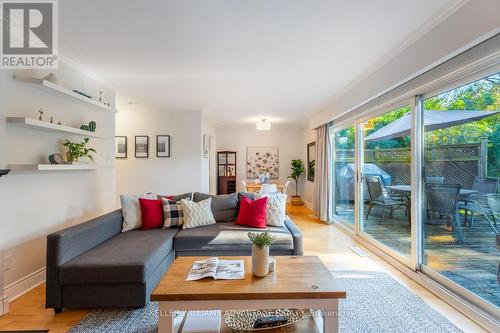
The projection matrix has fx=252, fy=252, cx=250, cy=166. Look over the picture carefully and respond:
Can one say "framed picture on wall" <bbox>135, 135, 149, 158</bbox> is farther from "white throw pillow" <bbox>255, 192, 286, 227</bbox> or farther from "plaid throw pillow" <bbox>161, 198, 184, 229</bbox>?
"white throw pillow" <bbox>255, 192, 286, 227</bbox>

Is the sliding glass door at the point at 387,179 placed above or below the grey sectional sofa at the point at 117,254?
above

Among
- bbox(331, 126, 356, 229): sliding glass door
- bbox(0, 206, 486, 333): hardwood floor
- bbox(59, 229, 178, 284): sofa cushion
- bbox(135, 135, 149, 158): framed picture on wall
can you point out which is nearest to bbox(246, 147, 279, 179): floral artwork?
bbox(331, 126, 356, 229): sliding glass door

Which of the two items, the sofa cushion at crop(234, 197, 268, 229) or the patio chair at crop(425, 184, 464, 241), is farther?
the sofa cushion at crop(234, 197, 268, 229)

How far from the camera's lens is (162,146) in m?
5.41

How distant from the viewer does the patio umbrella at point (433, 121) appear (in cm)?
218

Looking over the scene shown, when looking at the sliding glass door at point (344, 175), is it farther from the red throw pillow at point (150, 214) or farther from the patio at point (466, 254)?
the red throw pillow at point (150, 214)

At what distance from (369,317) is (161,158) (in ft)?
15.2

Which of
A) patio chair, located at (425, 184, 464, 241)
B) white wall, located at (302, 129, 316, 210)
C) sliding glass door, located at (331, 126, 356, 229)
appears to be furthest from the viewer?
white wall, located at (302, 129, 316, 210)

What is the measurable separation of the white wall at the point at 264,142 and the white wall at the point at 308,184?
1.11 ft

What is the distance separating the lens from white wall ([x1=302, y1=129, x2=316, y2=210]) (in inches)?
271

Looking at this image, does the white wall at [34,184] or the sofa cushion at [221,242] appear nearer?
the white wall at [34,184]

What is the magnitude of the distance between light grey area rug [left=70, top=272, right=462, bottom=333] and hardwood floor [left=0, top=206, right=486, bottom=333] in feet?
0.37

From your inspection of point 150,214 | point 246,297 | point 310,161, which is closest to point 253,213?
point 150,214

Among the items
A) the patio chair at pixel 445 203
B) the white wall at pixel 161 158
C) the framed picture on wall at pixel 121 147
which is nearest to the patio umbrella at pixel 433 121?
the patio chair at pixel 445 203
